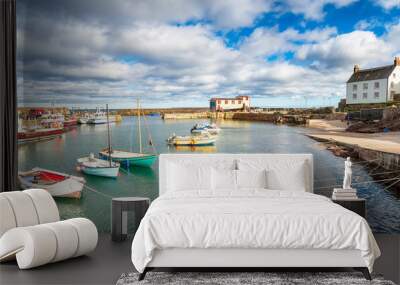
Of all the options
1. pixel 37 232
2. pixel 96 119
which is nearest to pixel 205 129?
pixel 96 119

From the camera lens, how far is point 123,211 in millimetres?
6137

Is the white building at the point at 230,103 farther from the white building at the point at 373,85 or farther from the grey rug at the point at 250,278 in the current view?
the grey rug at the point at 250,278

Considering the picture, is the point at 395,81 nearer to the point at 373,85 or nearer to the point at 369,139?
the point at 373,85

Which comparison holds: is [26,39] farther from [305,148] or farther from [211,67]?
[305,148]

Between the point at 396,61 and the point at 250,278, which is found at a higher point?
the point at 396,61

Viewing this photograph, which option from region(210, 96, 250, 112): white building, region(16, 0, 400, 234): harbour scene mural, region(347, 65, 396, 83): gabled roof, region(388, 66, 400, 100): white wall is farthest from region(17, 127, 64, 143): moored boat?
region(388, 66, 400, 100): white wall

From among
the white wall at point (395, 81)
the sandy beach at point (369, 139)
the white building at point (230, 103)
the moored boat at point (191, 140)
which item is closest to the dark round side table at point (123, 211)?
the moored boat at point (191, 140)

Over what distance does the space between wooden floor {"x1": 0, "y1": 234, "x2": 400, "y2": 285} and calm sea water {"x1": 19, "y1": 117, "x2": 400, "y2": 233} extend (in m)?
1.36

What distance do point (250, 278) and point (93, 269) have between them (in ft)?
4.58

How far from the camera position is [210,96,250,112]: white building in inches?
291

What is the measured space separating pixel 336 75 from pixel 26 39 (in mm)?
4054

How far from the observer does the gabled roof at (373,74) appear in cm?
708

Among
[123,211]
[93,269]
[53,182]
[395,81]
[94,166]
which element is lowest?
[93,269]

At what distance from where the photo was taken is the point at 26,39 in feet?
23.6
